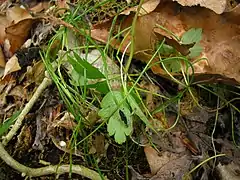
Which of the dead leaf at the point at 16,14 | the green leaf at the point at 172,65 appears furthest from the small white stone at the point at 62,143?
the dead leaf at the point at 16,14

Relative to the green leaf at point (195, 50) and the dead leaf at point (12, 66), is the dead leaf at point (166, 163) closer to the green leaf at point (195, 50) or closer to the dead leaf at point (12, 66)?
the green leaf at point (195, 50)

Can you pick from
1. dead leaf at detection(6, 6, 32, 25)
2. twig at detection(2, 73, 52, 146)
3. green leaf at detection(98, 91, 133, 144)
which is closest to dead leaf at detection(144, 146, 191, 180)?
green leaf at detection(98, 91, 133, 144)

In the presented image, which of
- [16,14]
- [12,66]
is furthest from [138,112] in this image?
[16,14]

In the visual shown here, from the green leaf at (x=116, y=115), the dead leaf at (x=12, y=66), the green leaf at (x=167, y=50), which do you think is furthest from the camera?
the dead leaf at (x=12, y=66)

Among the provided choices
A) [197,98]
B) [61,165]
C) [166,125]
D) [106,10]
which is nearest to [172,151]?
[166,125]

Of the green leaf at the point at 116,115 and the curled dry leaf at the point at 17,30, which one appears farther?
the curled dry leaf at the point at 17,30

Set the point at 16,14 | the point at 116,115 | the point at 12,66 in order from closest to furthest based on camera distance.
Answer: the point at 116,115 → the point at 12,66 → the point at 16,14

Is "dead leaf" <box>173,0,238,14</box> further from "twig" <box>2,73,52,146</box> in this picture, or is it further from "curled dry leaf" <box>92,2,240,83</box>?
"twig" <box>2,73,52,146</box>

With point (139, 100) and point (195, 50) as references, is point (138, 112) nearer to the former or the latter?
point (139, 100)
